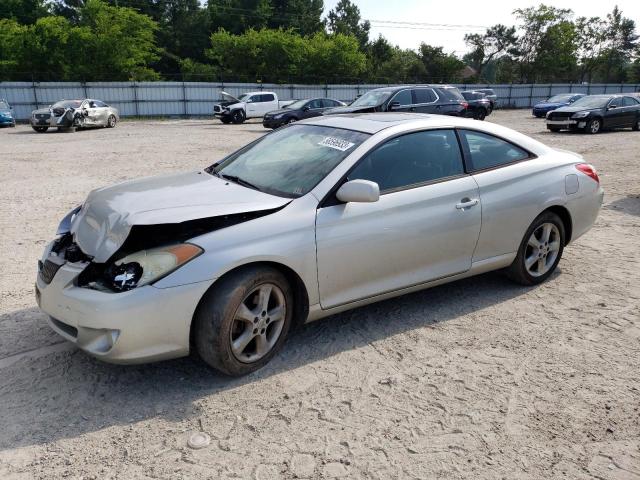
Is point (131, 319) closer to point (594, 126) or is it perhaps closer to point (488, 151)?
point (488, 151)

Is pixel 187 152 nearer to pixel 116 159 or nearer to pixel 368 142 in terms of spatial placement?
pixel 116 159

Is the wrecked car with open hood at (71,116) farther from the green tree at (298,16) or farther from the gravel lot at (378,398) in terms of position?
the green tree at (298,16)

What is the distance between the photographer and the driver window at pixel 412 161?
3924 mm

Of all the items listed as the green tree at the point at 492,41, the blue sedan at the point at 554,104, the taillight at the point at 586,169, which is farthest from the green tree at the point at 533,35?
the taillight at the point at 586,169

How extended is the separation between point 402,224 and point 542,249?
1731 millimetres

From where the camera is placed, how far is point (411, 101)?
54.0 feet

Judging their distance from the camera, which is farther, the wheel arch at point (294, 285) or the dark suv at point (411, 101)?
the dark suv at point (411, 101)

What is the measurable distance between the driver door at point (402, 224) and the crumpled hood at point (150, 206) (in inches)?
19.9

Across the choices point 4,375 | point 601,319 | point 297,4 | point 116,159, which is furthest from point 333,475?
point 297,4

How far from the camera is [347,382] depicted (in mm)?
3389

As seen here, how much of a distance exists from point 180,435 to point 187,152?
500 inches

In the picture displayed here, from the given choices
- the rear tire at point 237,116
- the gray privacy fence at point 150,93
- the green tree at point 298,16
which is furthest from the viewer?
the green tree at point 298,16

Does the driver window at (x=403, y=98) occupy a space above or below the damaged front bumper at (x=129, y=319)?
above

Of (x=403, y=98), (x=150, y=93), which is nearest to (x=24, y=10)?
(x=150, y=93)
